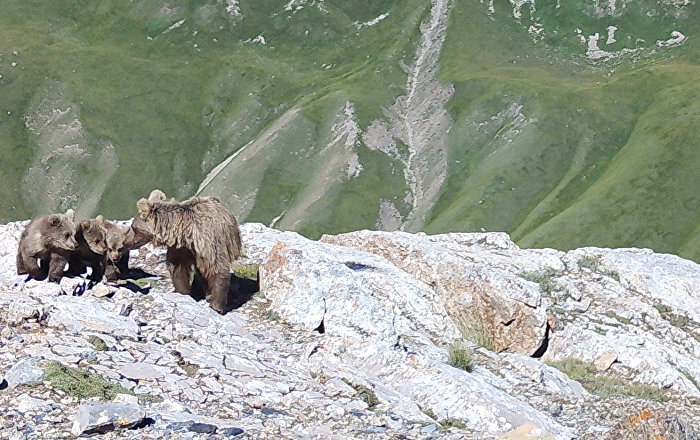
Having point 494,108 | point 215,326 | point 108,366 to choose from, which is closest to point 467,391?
point 215,326

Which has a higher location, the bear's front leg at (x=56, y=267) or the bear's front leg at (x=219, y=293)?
the bear's front leg at (x=56, y=267)

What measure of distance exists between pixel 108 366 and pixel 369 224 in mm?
158339

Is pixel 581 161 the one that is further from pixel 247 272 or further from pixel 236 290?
pixel 236 290

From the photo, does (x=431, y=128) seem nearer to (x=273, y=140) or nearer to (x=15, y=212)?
(x=273, y=140)

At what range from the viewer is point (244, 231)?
26703mm

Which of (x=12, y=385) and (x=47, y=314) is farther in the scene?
(x=47, y=314)

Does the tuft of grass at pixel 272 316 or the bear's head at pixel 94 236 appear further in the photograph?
the bear's head at pixel 94 236

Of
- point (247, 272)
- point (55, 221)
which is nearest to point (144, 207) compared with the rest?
point (55, 221)

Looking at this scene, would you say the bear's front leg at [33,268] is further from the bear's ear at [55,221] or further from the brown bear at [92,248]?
the bear's ear at [55,221]

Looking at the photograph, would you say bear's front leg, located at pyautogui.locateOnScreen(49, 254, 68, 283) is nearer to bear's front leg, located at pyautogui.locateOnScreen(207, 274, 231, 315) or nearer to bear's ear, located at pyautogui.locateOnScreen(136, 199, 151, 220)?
bear's ear, located at pyautogui.locateOnScreen(136, 199, 151, 220)

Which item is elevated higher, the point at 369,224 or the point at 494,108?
the point at 494,108

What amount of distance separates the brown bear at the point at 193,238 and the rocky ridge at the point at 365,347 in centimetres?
75

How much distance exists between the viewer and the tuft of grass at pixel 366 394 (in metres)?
15.0

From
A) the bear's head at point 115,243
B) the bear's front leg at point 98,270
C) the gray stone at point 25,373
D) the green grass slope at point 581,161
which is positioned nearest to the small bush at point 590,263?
the bear's head at point 115,243
